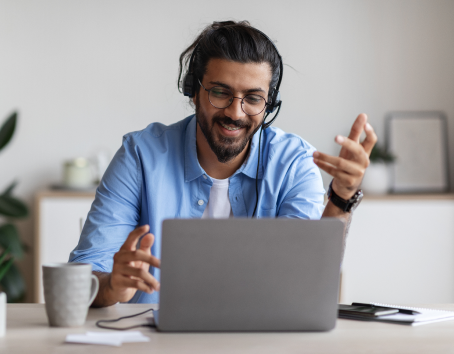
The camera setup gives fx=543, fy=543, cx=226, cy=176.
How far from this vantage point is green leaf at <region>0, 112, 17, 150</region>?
2783mm

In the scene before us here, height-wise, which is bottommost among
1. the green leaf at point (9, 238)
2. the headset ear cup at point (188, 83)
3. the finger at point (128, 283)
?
the green leaf at point (9, 238)

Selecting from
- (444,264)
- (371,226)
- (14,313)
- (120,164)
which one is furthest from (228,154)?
(444,264)

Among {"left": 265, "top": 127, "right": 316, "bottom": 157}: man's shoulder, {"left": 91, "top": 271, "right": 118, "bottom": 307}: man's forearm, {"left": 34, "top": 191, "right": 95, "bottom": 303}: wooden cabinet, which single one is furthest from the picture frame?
{"left": 91, "top": 271, "right": 118, "bottom": 307}: man's forearm

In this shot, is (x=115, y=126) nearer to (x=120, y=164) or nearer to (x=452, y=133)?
(x=120, y=164)

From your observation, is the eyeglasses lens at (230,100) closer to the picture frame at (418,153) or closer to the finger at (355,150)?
the finger at (355,150)

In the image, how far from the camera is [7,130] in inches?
110

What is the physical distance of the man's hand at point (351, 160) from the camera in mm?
1215

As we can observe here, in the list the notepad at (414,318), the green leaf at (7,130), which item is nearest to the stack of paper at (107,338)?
the notepad at (414,318)

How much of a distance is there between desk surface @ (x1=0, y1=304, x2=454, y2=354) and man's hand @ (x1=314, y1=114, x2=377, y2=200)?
1.19 feet

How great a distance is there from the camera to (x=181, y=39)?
3.22 meters

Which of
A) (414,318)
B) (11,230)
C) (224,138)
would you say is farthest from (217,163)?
(11,230)

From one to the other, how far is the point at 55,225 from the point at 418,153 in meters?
2.14

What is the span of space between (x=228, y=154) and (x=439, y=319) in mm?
780

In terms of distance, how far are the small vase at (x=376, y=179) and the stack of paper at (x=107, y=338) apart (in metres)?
2.41
